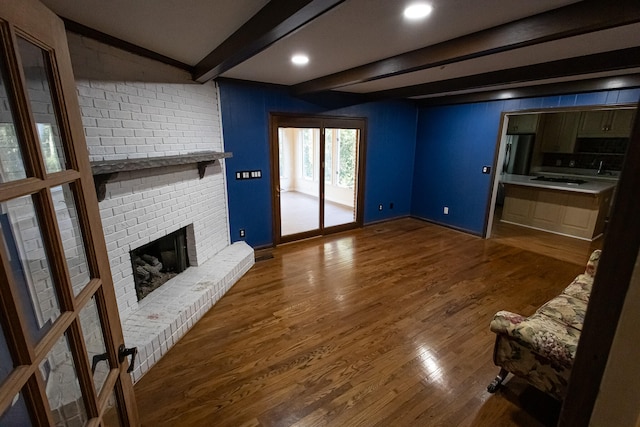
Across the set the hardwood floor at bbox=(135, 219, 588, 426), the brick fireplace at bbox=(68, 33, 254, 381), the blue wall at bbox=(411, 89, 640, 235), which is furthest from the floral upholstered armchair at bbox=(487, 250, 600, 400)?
the blue wall at bbox=(411, 89, 640, 235)

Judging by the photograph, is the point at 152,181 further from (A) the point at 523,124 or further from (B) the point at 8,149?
(A) the point at 523,124

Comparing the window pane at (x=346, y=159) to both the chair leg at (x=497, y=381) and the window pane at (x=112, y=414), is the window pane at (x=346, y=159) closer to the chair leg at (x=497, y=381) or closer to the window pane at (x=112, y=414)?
the chair leg at (x=497, y=381)

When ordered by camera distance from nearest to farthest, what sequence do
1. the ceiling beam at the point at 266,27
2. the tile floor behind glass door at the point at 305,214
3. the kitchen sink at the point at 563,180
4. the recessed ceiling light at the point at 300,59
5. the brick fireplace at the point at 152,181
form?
the ceiling beam at the point at 266,27 < the brick fireplace at the point at 152,181 < the recessed ceiling light at the point at 300,59 < the kitchen sink at the point at 563,180 < the tile floor behind glass door at the point at 305,214

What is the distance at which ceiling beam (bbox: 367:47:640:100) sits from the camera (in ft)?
7.64

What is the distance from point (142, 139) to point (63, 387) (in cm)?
201

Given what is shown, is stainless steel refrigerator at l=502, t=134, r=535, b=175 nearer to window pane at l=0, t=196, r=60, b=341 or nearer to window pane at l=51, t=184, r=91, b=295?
window pane at l=51, t=184, r=91, b=295

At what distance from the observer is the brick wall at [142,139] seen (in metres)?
2.00

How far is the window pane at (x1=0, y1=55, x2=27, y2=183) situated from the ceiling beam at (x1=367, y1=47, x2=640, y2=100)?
11.9 feet

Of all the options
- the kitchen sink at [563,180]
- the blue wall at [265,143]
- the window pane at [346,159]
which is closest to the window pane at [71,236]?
the blue wall at [265,143]

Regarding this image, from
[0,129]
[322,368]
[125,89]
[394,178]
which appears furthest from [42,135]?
[394,178]

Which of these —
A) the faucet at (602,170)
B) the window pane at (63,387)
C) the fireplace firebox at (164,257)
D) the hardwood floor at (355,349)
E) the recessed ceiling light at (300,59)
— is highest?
the recessed ceiling light at (300,59)

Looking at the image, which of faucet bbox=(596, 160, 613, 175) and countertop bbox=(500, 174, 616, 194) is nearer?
countertop bbox=(500, 174, 616, 194)

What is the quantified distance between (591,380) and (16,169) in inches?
49.7

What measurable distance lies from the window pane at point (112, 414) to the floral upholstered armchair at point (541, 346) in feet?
6.70
